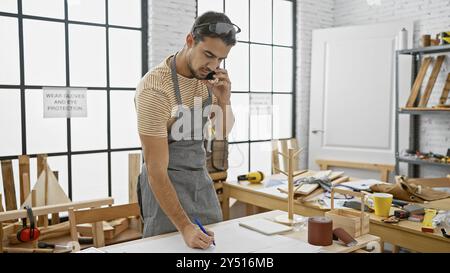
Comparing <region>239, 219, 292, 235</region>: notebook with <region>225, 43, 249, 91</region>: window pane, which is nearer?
<region>239, 219, 292, 235</region>: notebook

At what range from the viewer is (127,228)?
10.1 feet

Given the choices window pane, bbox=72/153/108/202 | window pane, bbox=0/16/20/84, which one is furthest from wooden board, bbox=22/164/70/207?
window pane, bbox=0/16/20/84

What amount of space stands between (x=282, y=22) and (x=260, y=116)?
47.1 inches

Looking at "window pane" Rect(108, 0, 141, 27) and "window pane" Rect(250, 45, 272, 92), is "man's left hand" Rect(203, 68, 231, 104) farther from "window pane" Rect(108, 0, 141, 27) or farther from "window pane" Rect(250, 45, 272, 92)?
"window pane" Rect(250, 45, 272, 92)

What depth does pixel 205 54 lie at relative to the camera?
163 cm

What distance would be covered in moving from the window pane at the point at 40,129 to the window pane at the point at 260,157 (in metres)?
2.15

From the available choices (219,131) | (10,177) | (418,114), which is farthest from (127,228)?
(418,114)

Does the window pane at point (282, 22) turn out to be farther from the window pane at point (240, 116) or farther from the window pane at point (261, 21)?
the window pane at point (240, 116)

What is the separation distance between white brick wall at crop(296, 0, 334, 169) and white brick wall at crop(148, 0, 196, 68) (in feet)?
5.51

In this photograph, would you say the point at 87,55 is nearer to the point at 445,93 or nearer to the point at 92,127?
the point at 92,127

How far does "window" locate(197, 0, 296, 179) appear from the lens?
4.61m
